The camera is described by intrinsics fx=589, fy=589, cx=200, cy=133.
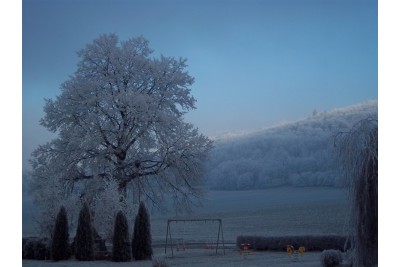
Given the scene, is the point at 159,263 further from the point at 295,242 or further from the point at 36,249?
the point at 295,242

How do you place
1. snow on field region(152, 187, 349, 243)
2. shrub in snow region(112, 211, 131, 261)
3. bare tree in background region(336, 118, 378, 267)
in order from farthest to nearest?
snow on field region(152, 187, 349, 243), shrub in snow region(112, 211, 131, 261), bare tree in background region(336, 118, 378, 267)

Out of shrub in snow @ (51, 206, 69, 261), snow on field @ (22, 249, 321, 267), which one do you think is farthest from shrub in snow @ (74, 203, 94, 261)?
shrub in snow @ (51, 206, 69, 261)

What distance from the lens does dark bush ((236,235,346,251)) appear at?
14.1m

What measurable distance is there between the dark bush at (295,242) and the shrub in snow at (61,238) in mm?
4463

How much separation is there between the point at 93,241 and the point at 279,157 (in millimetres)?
5120

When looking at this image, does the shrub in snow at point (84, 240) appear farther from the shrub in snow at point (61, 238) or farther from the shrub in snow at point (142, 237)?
the shrub in snow at point (142, 237)

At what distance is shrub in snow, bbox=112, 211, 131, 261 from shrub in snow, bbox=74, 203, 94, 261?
1.85ft

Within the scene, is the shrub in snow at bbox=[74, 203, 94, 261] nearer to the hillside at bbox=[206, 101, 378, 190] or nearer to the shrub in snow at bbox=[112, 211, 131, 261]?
the shrub in snow at bbox=[112, 211, 131, 261]

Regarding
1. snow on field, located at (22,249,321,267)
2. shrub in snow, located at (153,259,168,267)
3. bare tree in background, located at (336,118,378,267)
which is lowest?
snow on field, located at (22,249,321,267)

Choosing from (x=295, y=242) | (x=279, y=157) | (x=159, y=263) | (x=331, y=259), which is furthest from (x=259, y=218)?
A: (x=159, y=263)

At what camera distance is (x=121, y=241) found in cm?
1348

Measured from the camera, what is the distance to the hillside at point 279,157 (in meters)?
14.2
